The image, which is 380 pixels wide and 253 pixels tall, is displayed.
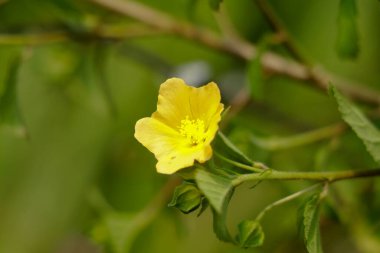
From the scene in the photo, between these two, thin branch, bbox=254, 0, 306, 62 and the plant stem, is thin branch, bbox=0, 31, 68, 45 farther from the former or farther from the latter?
the plant stem

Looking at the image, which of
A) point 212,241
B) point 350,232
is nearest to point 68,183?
point 212,241

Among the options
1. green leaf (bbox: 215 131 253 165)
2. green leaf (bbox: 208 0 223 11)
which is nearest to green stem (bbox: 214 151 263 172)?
green leaf (bbox: 215 131 253 165)

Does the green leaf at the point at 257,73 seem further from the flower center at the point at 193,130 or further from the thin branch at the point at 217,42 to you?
the flower center at the point at 193,130

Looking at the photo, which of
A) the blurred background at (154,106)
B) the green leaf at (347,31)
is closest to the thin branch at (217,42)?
the blurred background at (154,106)

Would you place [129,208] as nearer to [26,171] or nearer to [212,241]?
[212,241]

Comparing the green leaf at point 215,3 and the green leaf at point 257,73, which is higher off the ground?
the green leaf at point 215,3

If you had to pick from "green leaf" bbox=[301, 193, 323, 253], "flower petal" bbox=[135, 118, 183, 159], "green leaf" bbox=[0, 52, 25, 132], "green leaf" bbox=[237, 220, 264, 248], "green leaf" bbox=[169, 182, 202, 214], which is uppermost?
"flower petal" bbox=[135, 118, 183, 159]

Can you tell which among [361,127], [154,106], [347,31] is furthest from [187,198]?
[154,106]

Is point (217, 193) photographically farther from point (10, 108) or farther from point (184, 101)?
point (10, 108)
